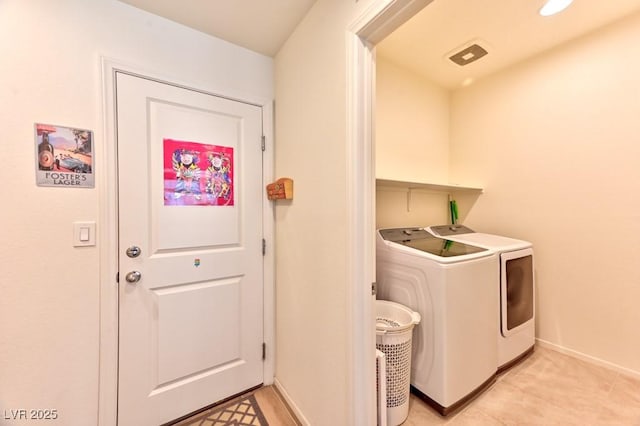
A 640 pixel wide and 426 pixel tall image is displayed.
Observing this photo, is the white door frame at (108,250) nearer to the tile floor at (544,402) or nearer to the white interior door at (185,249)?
the white interior door at (185,249)

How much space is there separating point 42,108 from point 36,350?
1.14 metres

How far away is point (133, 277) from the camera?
1.34 meters

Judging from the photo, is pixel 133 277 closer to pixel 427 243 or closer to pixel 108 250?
pixel 108 250

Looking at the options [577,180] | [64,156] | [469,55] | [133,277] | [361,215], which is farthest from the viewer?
[469,55]

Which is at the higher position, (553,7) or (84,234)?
(553,7)

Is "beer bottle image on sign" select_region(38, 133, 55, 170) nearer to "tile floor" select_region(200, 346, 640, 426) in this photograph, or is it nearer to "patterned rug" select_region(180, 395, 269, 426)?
"patterned rug" select_region(180, 395, 269, 426)

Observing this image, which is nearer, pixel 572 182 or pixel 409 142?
pixel 572 182

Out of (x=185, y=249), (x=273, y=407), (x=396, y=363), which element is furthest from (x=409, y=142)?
(x=273, y=407)

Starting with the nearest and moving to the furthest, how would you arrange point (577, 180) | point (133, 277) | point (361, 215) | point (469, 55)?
1. point (361, 215)
2. point (133, 277)
3. point (577, 180)
4. point (469, 55)

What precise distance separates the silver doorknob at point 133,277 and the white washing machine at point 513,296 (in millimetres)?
2198

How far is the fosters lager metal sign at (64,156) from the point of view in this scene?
116cm

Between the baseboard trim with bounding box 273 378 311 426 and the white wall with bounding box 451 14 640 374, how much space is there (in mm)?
2191

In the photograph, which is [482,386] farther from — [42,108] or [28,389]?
[42,108]

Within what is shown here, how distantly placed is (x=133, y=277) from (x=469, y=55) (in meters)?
2.96
